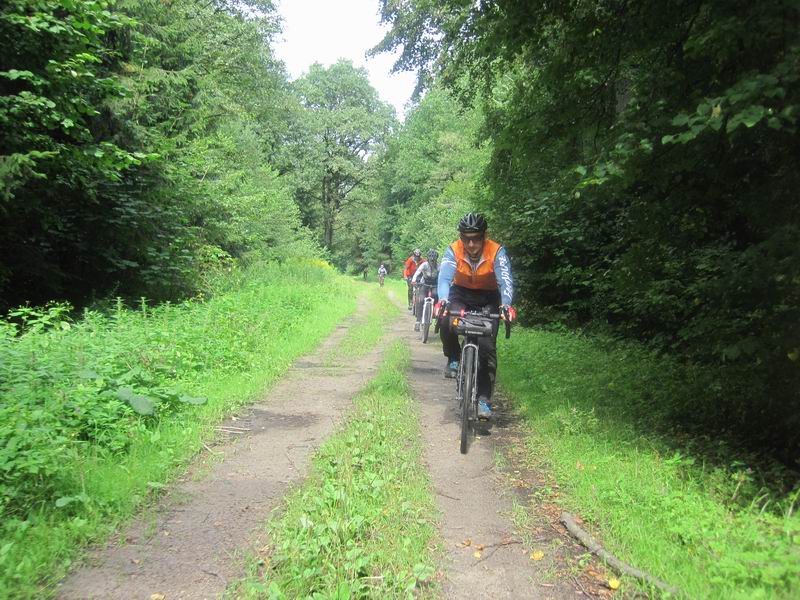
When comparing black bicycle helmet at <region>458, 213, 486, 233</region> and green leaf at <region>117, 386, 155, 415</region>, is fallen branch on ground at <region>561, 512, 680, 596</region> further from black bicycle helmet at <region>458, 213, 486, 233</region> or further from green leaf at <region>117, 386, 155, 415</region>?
green leaf at <region>117, 386, 155, 415</region>

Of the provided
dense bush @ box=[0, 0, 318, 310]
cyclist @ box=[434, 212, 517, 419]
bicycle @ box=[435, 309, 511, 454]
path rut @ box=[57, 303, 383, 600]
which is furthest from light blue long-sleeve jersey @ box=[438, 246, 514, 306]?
dense bush @ box=[0, 0, 318, 310]

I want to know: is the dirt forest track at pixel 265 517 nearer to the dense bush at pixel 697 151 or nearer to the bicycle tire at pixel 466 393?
the bicycle tire at pixel 466 393

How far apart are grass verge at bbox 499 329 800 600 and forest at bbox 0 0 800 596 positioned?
0.85 ft

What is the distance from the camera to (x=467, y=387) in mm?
5004

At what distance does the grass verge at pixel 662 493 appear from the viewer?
262cm

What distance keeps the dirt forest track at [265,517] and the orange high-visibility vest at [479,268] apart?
1.50m

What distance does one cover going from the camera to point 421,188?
4566cm

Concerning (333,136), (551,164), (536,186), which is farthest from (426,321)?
(333,136)

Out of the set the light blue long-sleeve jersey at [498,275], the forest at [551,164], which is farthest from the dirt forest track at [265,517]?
the forest at [551,164]

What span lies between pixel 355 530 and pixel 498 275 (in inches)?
117

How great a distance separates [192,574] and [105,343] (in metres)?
3.96

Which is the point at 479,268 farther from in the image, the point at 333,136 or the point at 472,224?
the point at 333,136

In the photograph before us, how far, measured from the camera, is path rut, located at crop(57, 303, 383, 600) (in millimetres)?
2732

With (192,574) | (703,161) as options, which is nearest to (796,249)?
(703,161)
